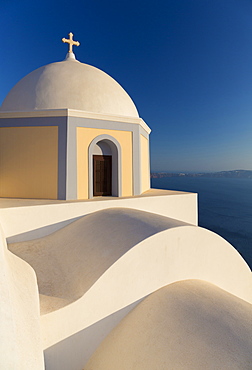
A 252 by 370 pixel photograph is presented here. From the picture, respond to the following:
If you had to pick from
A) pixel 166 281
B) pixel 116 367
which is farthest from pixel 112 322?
pixel 166 281

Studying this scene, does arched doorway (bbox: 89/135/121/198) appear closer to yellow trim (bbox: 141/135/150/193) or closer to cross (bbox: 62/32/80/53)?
yellow trim (bbox: 141/135/150/193)

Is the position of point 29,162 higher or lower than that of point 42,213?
higher

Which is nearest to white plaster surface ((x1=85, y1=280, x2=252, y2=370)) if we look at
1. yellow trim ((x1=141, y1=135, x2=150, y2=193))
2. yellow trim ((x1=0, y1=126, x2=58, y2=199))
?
yellow trim ((x1=0, y1=126, x2=58, y2=199))

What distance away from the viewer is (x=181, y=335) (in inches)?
105

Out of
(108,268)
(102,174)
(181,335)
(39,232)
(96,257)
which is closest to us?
(181,335)

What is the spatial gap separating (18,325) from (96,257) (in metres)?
1.92

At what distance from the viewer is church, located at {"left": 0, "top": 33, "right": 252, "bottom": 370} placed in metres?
2.46

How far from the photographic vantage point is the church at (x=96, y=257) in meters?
2.46

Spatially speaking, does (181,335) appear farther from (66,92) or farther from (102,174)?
(66,92)

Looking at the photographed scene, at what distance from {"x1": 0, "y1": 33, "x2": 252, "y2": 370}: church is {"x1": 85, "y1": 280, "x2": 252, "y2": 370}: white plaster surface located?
13 mm

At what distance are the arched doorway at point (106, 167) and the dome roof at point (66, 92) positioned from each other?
1049 mm

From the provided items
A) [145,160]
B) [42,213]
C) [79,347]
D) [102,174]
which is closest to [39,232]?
[42,213]

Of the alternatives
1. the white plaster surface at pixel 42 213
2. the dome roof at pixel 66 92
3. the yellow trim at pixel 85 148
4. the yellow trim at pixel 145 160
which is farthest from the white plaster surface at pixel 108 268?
A: the dome roof at pixel 66 92

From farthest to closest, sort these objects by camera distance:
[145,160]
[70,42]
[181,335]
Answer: [145,160], [70,42], [181,335]
